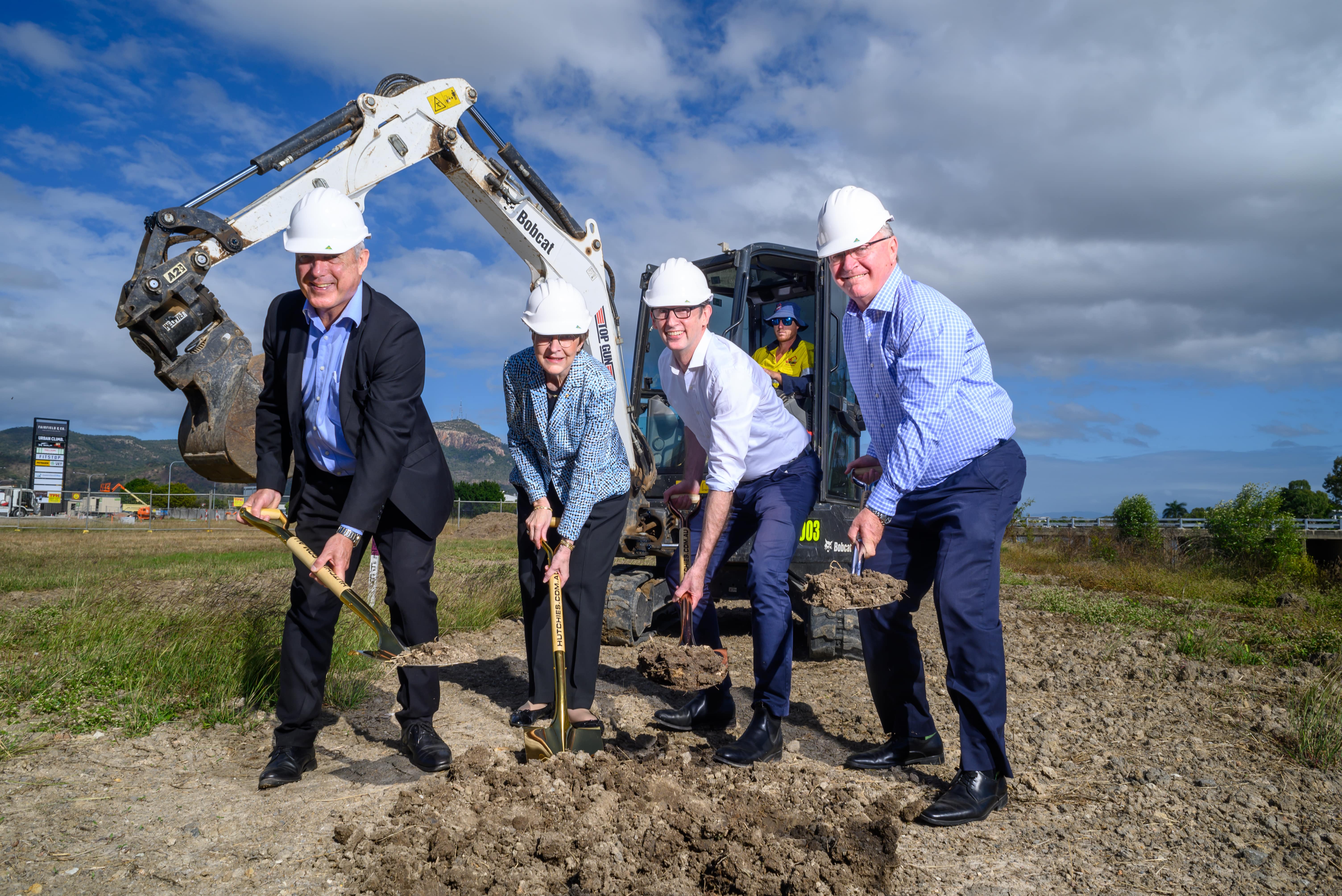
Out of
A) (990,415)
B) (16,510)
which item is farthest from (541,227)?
(16,510)

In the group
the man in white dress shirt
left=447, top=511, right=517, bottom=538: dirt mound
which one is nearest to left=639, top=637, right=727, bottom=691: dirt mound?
the man in white dress shirt

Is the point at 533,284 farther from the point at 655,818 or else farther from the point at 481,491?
the point at 481,491

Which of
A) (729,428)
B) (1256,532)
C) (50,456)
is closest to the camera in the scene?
(729,428)

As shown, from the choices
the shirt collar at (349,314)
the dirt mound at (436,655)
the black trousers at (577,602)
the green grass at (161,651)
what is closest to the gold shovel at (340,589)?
the dirt mound at (436,655)

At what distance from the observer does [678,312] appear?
12.6ft

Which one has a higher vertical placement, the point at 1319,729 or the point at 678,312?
the point at 678,312

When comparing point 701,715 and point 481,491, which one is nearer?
point 701,715

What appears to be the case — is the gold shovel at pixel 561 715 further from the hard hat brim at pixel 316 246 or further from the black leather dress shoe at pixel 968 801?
the hard hat brim at pixel 316 246

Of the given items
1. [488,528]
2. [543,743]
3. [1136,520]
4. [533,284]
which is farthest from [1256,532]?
[488,528]

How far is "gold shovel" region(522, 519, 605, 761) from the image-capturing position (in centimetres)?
347

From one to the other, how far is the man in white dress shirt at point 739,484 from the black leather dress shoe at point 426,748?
3.75 feet

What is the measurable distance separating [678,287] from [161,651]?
323 centimetres

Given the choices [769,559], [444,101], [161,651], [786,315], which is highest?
[444,101]

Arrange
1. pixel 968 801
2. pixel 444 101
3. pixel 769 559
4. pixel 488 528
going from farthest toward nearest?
pixel 488 528
pixel 444 101
pixel 769 559
pixel 968 801
